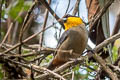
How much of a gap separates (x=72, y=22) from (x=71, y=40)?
0.97 ft

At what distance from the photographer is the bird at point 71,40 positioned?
2887 mm

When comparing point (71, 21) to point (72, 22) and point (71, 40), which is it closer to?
point (72, 22)

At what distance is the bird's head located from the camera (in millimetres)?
3164

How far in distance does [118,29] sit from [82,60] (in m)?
1.02

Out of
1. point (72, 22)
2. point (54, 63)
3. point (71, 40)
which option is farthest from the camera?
point (72, 22)

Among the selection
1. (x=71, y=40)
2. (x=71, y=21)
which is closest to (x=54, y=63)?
(x=71, y=40)

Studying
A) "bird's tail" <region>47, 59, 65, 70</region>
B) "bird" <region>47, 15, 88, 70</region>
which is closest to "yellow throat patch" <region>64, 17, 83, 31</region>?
A: "bird" <region>47, 15, 88, 70</region>

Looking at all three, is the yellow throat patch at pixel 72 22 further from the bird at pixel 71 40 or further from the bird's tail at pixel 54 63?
the bird's tail at pixel 54 63

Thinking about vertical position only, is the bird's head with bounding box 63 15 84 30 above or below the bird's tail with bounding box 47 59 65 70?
above

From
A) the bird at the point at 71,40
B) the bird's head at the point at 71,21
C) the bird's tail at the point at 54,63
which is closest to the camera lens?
the bird at the point at 71,40

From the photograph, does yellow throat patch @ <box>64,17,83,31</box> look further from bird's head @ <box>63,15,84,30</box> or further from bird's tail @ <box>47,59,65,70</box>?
bird's tail @ <box>47,59,65,70</box>

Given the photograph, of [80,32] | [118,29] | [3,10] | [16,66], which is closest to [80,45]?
[80,32]

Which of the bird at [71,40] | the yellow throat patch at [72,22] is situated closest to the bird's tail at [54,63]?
the bird at [71,40]

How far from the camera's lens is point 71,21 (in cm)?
320
